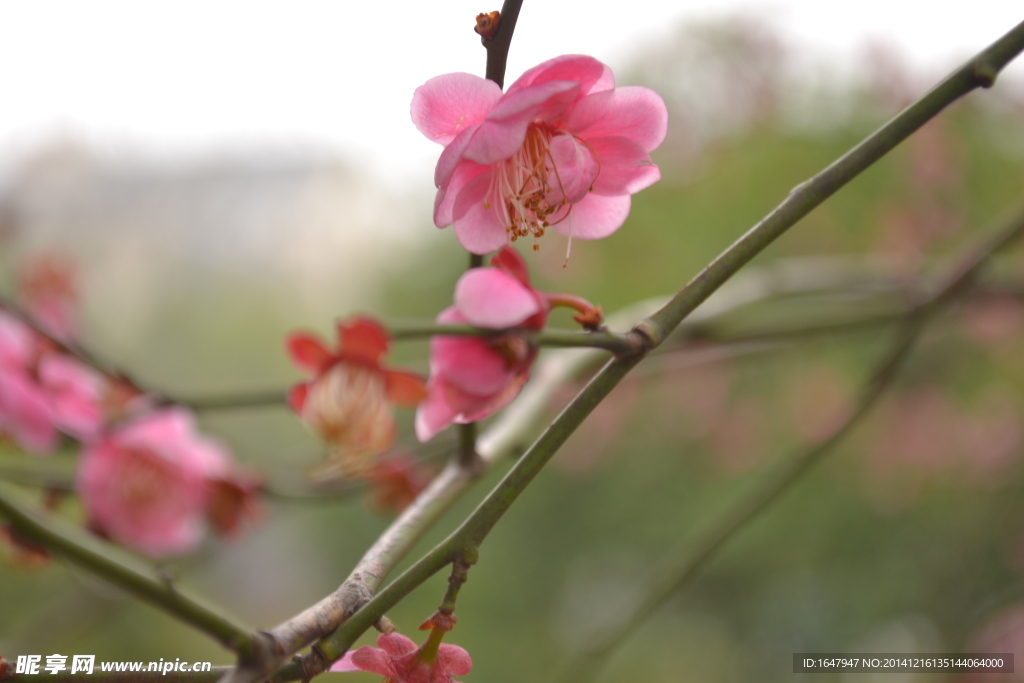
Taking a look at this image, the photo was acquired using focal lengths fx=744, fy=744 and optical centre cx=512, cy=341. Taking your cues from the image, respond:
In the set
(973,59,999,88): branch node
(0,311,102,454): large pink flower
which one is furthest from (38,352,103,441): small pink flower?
(973,59,999,88): branch node

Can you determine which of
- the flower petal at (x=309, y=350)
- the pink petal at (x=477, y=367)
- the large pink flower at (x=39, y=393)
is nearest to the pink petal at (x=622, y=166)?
the pink petal at (x=477, y=367)

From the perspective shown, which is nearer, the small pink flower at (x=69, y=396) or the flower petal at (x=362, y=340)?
the flower petal at (x=362, y=340)

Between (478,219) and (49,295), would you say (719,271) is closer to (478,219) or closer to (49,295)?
(478,219)

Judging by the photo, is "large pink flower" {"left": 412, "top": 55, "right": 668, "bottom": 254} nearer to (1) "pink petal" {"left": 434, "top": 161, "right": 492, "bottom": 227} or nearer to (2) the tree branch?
(1) "pink petal" {"left": 434, "top": 161, "right": 492, "bottom": 227}

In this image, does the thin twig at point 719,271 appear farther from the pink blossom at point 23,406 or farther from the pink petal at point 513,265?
the pink blossom at point 23,406

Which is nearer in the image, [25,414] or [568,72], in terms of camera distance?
[568,72]

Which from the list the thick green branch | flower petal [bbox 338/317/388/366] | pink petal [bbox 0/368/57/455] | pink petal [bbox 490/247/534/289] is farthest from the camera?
pink petal [bbox 0/368/57/455]

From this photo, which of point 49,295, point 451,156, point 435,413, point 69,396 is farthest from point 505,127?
point 49,295
